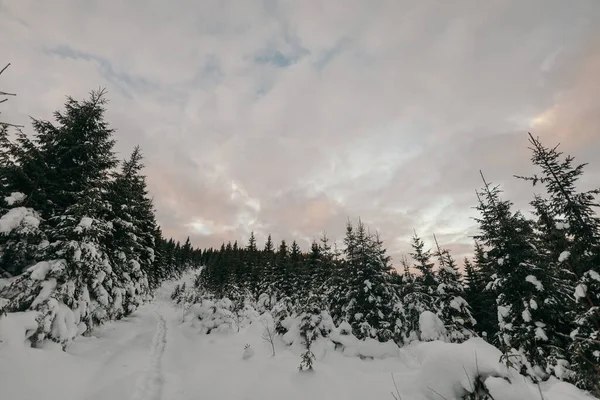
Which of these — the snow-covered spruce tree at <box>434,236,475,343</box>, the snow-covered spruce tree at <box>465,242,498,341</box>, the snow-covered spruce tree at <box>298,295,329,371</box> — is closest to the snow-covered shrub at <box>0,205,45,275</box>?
the snow-covered spruce tree at <box>298,295,329,371</box>

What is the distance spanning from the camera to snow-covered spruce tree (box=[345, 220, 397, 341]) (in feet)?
64.8

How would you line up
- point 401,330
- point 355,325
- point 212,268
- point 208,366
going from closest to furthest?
1. point 208,366
2. point 355,325
3. point 401,330
4. point 212,268

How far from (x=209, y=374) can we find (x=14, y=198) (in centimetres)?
999

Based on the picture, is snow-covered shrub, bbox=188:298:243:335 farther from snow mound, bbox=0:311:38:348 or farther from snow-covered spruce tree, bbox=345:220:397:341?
snow mound, bbox=0:311:38:348

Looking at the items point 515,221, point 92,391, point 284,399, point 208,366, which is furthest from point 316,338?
point 515,221

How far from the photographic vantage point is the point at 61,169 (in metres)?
12.6

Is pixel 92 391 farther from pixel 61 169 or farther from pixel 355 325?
pixel 355 325

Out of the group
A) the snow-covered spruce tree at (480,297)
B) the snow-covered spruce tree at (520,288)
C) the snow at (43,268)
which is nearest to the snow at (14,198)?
the snow at (43,268)

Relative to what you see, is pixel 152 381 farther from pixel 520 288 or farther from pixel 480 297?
pixel 480 297

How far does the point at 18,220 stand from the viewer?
31.1ft

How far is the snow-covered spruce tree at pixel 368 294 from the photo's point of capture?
1976 centimetres

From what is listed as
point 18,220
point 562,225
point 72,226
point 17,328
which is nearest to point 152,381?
point 17,328

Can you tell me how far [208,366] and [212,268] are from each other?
192ft

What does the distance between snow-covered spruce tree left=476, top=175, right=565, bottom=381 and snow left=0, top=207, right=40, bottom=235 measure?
72.7 ft
